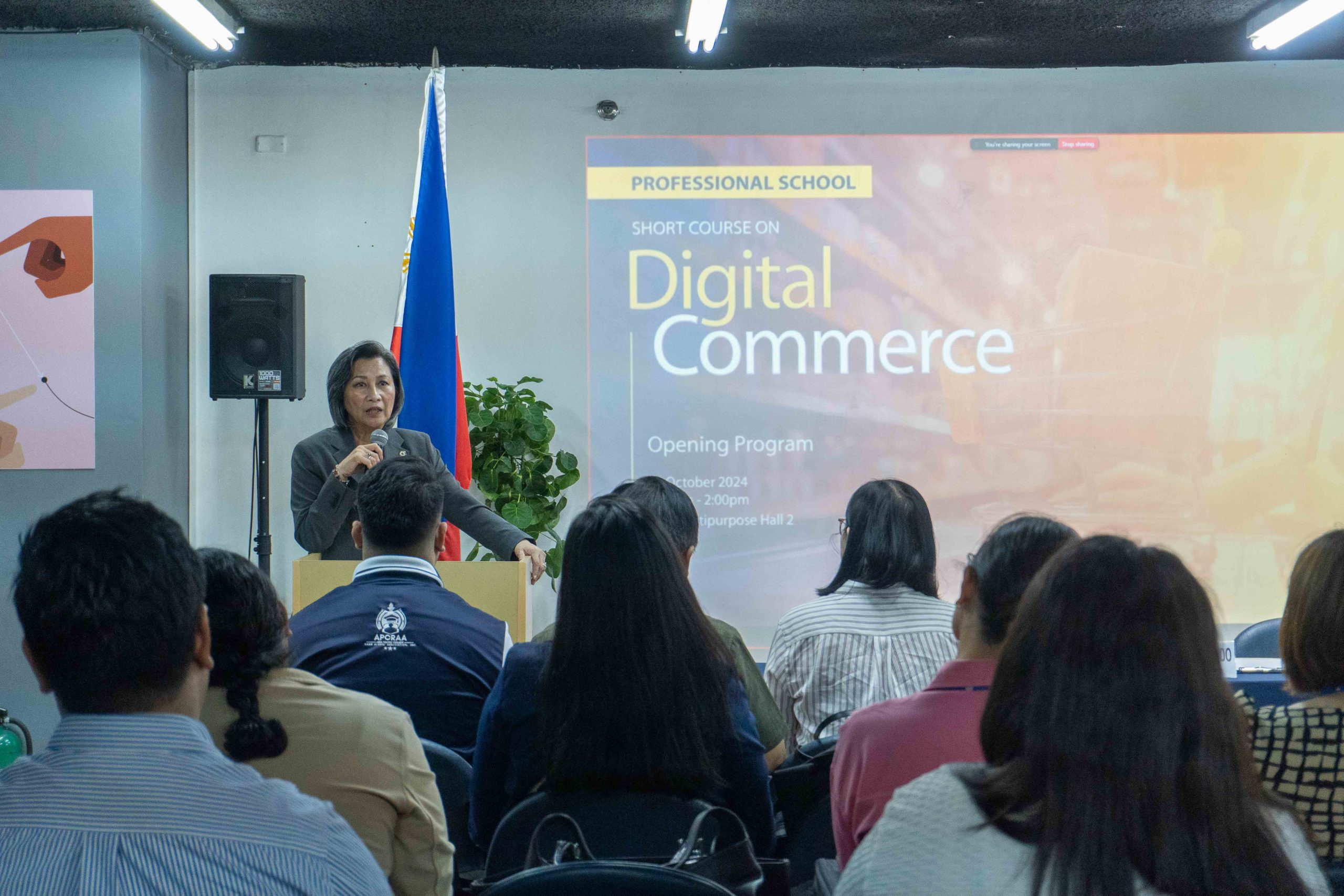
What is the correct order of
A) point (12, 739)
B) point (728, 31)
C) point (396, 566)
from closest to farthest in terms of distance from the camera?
point (396, 566) → point (12, 739) → point (728, 31)

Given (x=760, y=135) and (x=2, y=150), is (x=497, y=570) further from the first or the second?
(x=2, y=150)

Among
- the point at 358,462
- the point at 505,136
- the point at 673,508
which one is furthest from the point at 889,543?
the point at 505,136

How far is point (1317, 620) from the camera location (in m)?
1.65

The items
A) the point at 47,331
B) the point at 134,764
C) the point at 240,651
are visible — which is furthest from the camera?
the point at 47,331

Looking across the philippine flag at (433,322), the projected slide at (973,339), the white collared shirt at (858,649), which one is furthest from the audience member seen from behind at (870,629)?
the projected slide at (973,339)

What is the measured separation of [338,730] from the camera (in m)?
Result: 1.40

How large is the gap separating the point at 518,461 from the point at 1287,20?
11.9ft

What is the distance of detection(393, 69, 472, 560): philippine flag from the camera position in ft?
13.3

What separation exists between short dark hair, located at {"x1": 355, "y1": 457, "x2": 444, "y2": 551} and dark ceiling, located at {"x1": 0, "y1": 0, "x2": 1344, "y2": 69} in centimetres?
261

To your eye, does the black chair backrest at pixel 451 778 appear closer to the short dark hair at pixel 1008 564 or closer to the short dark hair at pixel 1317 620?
the short dark hair at pixel 1008 564

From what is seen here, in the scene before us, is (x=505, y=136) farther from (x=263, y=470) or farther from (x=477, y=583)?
(x=477, y=583)

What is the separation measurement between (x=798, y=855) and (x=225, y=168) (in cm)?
415

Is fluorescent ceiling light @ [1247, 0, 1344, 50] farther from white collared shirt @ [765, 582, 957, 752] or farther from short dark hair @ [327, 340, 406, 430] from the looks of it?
short dark hair @ [327, 340, 406, 430]

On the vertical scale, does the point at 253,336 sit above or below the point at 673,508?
above
